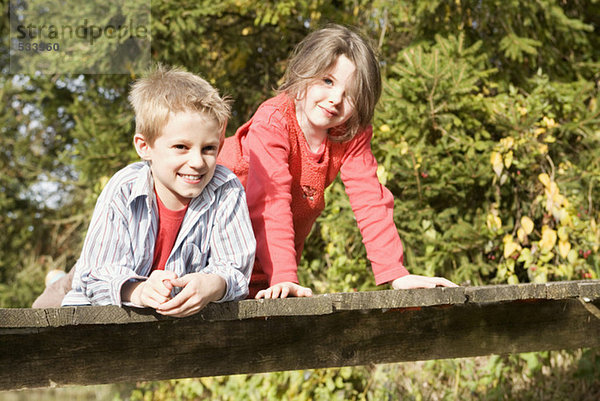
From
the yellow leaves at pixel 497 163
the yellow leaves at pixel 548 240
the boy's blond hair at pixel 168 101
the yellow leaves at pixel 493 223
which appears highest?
the yellow leaves at pixel 497 163

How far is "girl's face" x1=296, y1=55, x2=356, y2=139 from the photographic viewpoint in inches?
105

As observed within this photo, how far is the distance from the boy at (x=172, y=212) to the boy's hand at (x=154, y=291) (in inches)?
0.7

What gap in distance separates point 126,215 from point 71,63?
4216 mm

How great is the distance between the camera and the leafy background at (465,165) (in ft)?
15.2

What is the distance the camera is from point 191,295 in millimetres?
1769

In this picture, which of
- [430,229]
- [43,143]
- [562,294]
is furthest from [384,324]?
[43,143]

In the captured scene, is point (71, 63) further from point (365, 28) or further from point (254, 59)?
point (365, 28)

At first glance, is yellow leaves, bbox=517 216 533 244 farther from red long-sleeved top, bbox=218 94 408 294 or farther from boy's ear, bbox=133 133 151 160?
boy's ear, bbox=133 133 151 160

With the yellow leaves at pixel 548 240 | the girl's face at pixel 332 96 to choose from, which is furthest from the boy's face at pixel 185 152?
the yellow leaves at pixel 548 240

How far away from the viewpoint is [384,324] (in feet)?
8.09

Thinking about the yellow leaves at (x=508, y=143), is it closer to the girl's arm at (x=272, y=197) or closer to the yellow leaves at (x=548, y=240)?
the yellow leaves at (x=548, y=240)

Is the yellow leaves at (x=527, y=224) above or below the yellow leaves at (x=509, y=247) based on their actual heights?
above

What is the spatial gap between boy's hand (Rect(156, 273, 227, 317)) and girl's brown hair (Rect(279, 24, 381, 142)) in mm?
1105

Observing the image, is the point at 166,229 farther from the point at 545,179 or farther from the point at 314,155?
the point at 545,179
